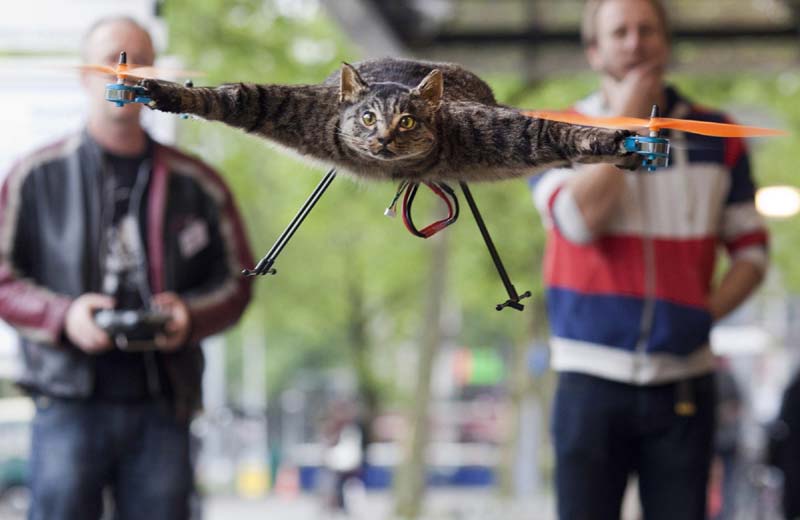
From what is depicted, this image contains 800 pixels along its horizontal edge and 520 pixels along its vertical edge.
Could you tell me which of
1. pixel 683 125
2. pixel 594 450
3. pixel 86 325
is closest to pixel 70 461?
pixel 86 325

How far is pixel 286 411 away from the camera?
3481cm

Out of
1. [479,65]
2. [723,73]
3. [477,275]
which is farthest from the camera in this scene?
[477,275]

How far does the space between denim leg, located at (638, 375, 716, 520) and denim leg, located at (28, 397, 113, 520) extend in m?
1.40

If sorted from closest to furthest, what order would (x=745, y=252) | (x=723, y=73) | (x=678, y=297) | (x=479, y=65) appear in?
(x=678, y=297)
(x=745, y=252)
(x=479, y=65)
(x=723, y=73)

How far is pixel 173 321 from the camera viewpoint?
3201 millimetres

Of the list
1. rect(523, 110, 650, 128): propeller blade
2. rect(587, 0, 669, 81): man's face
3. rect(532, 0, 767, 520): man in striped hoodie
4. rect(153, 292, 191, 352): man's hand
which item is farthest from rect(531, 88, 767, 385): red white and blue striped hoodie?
rect(523, 110, 650, 128): propeller blade

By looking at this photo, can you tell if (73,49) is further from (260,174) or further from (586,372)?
(260,174)

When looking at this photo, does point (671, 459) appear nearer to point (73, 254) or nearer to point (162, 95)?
point (73, 254)

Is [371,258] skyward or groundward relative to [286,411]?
skyward

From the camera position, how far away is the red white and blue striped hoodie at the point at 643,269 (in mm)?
2973

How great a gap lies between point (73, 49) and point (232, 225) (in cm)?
137

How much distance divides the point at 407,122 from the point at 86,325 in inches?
75.5

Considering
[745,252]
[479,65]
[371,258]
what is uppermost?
[371,258]

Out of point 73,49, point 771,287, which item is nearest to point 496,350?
point 771,287
